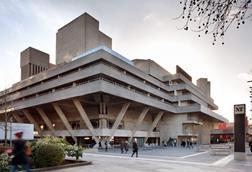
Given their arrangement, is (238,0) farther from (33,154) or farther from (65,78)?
(65,78)

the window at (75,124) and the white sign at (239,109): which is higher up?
the white sign at (239,109)

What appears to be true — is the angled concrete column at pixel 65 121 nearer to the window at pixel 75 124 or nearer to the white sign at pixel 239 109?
the window at pixel 75 124

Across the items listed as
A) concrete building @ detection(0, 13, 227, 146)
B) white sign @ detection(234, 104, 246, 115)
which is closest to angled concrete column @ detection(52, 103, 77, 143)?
concrete building @ detection(0, 13, 227, 146)

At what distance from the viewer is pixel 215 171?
15.2 m

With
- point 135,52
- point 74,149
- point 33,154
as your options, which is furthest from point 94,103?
point 135,52

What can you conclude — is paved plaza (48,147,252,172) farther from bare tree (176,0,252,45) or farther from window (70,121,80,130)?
window (70,121,80,130)

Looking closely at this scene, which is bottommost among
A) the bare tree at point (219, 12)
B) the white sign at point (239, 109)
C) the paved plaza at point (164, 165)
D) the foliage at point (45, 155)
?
the paved plaza at point (164, 165)

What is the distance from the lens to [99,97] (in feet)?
154

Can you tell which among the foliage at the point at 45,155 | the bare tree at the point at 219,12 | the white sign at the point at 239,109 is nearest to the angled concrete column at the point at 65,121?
the white sign at the point at 239,109

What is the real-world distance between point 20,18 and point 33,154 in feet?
27.5

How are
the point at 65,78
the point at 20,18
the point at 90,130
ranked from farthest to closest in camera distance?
the point at 65,78, the point at 90,130, the point at 20,18

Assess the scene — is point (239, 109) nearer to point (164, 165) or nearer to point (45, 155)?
point (164, 165)

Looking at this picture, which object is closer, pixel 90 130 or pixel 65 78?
pixel 90 130

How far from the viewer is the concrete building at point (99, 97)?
4644cm
